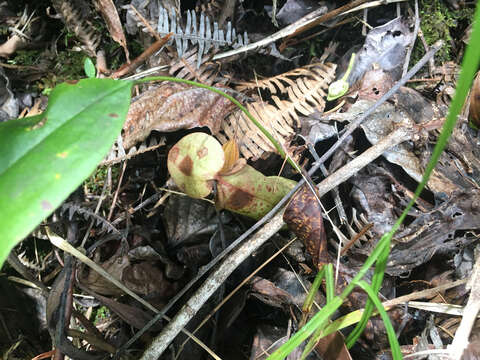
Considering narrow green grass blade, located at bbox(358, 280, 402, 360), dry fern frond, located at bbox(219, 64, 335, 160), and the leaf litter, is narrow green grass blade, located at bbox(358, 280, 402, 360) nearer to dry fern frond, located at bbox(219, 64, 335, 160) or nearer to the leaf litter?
the leaf litter

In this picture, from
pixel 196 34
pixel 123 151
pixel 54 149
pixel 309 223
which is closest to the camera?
pixel 54 149

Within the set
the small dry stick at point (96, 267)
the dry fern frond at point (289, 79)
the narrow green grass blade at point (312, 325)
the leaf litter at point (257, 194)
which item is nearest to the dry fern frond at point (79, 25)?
the leaf litter at point (257, 194)

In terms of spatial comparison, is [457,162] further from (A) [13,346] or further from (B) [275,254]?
(A) [13,346]

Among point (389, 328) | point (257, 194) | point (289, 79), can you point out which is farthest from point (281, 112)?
point (389, 328)

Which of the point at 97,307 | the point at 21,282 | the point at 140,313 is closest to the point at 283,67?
the point at 140,313

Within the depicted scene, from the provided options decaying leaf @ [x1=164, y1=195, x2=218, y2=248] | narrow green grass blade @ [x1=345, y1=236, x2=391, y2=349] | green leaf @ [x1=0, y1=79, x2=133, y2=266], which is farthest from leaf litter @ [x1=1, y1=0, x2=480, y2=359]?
green leaf @ [x1=0, y1=79, x2=133, y2=266]

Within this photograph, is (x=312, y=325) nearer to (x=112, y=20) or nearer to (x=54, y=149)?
(x=54, y=149)
